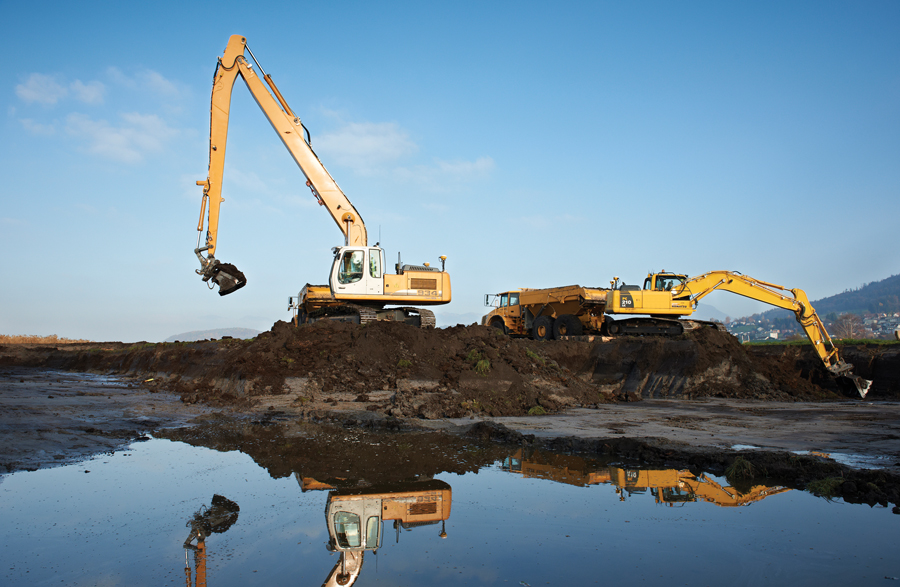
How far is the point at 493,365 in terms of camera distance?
13.3 metres

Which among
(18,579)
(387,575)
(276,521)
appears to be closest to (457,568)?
(387,575)

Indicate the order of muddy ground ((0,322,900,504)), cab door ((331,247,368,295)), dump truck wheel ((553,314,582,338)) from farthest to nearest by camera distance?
dump truck wheel ((553,314,582,338)) < cab door ((331,247,368,295)) < muddy ground ((0,322,900,504))

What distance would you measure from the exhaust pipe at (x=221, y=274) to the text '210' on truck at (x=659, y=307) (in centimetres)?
1192

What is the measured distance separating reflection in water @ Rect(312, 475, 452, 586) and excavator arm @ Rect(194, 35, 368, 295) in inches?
403

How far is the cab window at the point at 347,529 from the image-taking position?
4.61 metres

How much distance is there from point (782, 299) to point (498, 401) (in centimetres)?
1250

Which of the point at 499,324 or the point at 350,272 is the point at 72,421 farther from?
the point at 499,324

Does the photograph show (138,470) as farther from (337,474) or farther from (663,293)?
(663,293)

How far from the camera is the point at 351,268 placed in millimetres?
16234

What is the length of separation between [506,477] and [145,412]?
864 centimetres

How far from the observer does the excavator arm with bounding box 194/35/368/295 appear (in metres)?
15.2

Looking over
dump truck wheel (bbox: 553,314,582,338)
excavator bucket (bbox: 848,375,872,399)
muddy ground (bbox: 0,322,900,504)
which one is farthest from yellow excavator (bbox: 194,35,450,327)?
excavator bucket (bbox: 848,375,872,399)

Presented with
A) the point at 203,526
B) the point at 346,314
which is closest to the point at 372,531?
the point at 203,526

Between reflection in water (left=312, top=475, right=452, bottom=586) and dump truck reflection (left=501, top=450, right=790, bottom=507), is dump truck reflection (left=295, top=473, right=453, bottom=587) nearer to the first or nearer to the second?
reflection in water (left=312, top=475, right=452, bottom=586)
